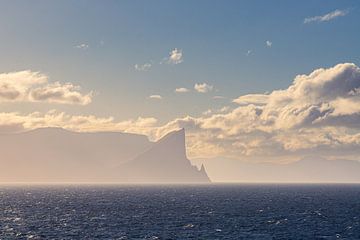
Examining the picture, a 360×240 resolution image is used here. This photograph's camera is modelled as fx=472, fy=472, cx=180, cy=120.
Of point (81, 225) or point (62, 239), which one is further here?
point (81, 225)

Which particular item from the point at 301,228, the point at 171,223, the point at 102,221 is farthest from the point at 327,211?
the point at 102,221

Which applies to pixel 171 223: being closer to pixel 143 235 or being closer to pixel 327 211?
pixel 143 235

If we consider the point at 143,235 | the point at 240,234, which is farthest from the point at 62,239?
the point at 240,234

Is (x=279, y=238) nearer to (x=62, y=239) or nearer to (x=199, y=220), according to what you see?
(x=199, y=220)

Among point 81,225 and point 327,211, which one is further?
point 327,211

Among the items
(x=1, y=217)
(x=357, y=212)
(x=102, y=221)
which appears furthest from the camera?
(x=357, y=212)

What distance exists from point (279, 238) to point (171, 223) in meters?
32.6

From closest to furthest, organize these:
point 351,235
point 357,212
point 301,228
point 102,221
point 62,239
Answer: point 62,239
point 351,235
point 301,228
point 102,221
point 357,212

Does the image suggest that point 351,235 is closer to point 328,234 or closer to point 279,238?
point 328,234

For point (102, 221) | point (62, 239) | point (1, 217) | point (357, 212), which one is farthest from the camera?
point (357, 212)

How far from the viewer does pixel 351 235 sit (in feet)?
346

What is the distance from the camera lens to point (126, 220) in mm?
130000

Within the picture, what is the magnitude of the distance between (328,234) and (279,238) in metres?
13.9

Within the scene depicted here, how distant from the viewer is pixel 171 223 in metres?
124
